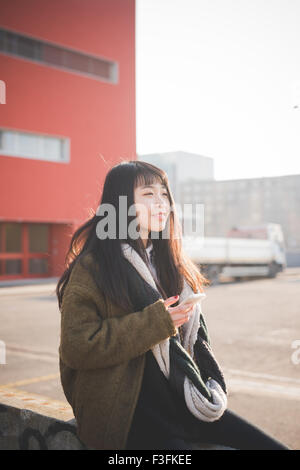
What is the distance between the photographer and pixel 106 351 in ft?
6.07

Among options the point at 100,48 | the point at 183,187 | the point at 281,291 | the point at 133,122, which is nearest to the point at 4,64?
the point at 100,48

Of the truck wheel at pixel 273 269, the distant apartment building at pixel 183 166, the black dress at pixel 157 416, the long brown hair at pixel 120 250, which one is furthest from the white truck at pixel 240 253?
the distant apartment building at pixel 183 166

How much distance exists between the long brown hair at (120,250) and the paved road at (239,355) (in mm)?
869

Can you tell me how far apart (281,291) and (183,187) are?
157 ft

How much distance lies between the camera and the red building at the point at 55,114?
67.5ft

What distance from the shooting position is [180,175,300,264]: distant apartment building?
192 feet

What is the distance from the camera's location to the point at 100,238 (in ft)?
6.99

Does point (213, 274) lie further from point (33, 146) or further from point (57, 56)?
point (57, 56)

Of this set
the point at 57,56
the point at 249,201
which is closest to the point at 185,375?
the point at 57,56

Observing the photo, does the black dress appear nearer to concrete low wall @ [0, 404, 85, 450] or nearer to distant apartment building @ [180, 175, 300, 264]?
concrete low wall @ [0, 404, 85, 450]

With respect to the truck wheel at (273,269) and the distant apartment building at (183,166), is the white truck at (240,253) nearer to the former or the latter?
the truck wheel at (273,269)

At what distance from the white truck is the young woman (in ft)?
51.5

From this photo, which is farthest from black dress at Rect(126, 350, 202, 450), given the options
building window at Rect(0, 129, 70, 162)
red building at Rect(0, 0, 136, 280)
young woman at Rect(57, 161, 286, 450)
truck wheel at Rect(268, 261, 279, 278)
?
truck wheel at Rect(268, 261, 279, 278)

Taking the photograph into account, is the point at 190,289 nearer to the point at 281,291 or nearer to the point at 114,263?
the point at 114,263
